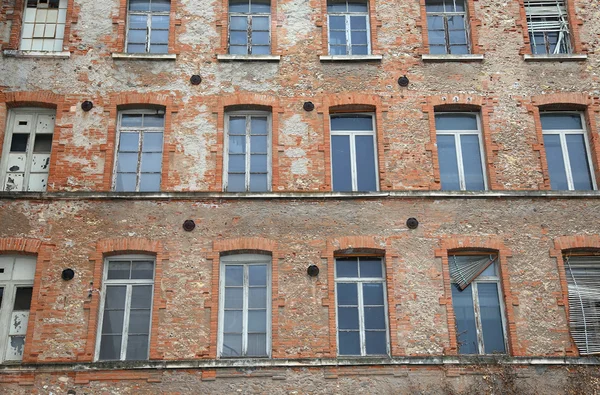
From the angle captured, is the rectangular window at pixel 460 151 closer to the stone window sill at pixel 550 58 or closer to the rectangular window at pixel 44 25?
the stone window sill at pixel 550 58

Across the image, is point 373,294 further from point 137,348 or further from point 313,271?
point 137,348

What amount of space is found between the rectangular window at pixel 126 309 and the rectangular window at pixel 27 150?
8.56 ft

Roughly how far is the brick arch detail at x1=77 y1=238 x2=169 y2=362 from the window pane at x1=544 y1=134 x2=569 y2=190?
8.56 metres

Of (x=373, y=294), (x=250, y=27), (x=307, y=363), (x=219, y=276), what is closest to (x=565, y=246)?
(x=373, y=294)

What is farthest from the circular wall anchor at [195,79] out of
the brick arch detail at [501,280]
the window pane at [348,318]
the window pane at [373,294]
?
the brick arch detail at [501,280]

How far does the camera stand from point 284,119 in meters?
16.9

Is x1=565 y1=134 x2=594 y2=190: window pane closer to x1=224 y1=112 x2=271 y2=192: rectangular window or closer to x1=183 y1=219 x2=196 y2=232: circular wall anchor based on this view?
x1=224 y1=112 x2=271 y2=192: rectangular window

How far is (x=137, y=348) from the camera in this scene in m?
15.1

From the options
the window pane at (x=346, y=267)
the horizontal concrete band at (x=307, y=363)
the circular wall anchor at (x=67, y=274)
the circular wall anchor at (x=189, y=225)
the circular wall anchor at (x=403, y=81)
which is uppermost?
the circular wall anchor at (x=403, y=81)

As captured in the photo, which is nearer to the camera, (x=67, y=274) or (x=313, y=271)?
(x=67, y=274)

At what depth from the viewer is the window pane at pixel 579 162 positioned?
16.8 meters

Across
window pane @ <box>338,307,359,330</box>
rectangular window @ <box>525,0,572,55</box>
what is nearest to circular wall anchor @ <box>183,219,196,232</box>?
window pane @ <box>338,307,359,330</box>

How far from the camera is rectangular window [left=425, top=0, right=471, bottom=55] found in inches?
707

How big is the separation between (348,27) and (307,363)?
8071 mm
